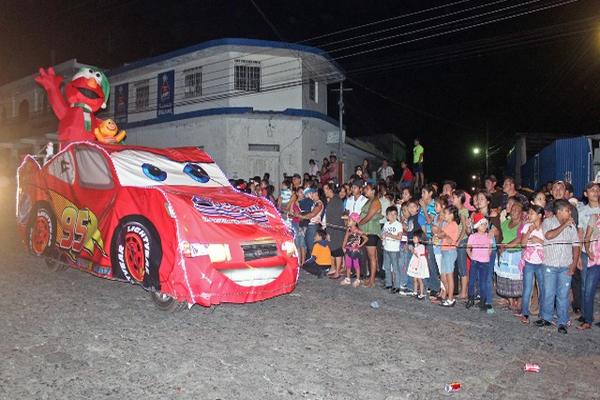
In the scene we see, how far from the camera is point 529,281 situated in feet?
21.7

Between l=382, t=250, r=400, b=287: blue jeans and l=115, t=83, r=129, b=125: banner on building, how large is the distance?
22.1 metres

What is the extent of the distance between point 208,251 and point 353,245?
3750 mm

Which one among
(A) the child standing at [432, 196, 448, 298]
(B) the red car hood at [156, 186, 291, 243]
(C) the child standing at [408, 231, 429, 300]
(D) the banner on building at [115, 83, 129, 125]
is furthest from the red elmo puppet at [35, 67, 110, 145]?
(D) the banner on building at [115, 83, 129, 125]

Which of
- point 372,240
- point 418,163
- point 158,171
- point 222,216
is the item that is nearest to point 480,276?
point 372,240

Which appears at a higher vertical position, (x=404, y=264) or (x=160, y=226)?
(x=160, y=226)

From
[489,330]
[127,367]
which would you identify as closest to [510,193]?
[489,330]

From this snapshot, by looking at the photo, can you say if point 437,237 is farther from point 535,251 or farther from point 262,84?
point 262,84

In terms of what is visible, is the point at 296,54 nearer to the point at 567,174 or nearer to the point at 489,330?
the point at 567,174

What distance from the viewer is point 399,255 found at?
8.27 meters

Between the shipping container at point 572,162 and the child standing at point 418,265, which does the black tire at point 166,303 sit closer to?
the child standing at point 418,265

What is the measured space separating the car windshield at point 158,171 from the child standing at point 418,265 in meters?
3.35

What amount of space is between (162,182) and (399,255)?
13.7ft

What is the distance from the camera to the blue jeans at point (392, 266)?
828 cm

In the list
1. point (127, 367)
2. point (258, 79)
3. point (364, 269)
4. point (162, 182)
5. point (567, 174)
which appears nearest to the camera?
point (127, 367)
